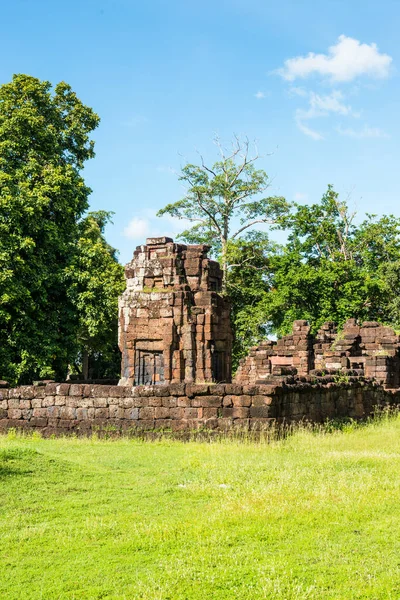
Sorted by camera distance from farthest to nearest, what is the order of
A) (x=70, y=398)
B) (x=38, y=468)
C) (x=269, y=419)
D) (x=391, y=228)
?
(x=391, y=228), (x=70, y=398), (x=269, y=419), (x=38, y=468)

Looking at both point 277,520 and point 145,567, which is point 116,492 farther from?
point 145,567

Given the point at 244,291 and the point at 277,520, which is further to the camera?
the point at 244,291

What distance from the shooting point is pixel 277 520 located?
7.01 m

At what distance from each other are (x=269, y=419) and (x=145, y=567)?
7836mm

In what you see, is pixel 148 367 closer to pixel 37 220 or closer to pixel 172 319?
pixel 172 319

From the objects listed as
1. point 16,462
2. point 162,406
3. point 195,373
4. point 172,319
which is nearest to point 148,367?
point 195,373

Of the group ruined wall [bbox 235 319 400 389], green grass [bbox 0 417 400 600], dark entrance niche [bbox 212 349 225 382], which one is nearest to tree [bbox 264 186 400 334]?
ruined wall [bbox 235 319 400 389]

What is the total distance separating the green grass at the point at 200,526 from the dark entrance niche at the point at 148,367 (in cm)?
789

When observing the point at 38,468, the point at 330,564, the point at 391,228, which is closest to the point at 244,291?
the point at 391,228

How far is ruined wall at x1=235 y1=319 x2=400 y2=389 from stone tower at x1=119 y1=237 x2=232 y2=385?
3775 millimetres

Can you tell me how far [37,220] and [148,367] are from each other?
1029 cm

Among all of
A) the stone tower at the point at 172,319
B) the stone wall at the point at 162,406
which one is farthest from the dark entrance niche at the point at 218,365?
the stone wall at the point at 162,406

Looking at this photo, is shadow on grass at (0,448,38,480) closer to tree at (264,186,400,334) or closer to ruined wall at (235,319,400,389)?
ruined wall at (235,319,400,389)

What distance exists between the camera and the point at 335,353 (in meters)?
23.3
